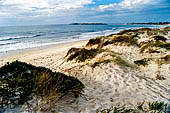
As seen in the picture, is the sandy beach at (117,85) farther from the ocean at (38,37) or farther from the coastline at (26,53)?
the ocean at (38,37)

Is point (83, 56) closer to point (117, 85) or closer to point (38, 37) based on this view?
point (117, 85)

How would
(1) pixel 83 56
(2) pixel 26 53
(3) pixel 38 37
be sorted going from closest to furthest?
(1) pixel 83 56, (2) pixel 26 53, (3) pixel 38 37

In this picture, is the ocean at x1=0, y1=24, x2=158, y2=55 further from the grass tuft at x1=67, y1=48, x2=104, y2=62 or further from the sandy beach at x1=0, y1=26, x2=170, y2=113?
A: the sandy beach at x1=0, y1=26, x2=170, y2=113

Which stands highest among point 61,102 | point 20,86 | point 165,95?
point 20,86

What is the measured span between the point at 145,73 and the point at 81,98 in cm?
387

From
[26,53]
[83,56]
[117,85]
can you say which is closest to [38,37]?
[26,53]

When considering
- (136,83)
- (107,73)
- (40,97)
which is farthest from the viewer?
(107,73)

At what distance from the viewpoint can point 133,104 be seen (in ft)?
14.0

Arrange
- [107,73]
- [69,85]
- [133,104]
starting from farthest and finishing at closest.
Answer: [107,73], [69,85], [133,104]

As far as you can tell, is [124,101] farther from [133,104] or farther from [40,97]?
[40,97]

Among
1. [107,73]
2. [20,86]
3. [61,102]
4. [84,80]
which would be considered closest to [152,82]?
[107,73]

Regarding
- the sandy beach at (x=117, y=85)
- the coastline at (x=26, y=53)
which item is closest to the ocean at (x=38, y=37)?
the coastline at (x=26, y=53)

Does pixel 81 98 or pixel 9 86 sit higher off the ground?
pixel 9 86

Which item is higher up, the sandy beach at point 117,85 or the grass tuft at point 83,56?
the grass tuft at point 83,56
